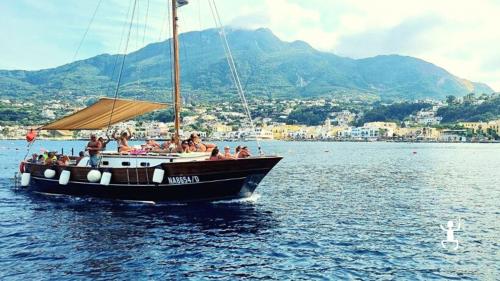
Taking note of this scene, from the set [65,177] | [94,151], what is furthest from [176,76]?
[65,177]

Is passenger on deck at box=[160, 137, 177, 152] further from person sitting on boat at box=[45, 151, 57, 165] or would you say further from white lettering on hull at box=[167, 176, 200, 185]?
person sitting on boat at box=[45, 151, 57, 165]

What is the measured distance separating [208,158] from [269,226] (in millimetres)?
5278

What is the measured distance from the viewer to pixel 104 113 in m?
26.5

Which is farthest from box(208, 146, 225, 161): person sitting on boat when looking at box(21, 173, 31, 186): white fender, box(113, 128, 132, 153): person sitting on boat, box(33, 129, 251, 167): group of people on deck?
box(21, 173, 31, 186): white fender

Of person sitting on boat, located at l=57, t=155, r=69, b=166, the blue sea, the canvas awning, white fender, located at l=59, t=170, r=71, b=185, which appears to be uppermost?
the canvas awning

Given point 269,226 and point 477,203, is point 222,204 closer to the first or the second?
point 269,226

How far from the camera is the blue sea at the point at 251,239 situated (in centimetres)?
1413

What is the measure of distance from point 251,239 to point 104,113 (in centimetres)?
1314

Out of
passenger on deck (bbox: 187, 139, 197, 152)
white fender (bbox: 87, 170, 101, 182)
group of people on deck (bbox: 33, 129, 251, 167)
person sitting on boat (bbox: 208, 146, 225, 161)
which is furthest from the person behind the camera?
white fender (bbox: 87, 170, 101, 182)

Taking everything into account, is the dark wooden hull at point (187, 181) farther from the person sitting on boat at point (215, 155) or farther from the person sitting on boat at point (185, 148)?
the person sitting on boat at point (185, 148)

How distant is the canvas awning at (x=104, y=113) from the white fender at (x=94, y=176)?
3.39m

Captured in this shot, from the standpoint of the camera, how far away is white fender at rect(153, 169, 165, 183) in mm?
23094

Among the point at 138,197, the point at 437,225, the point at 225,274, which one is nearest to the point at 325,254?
the point at 225,274

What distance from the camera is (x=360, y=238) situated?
18.4 metres
